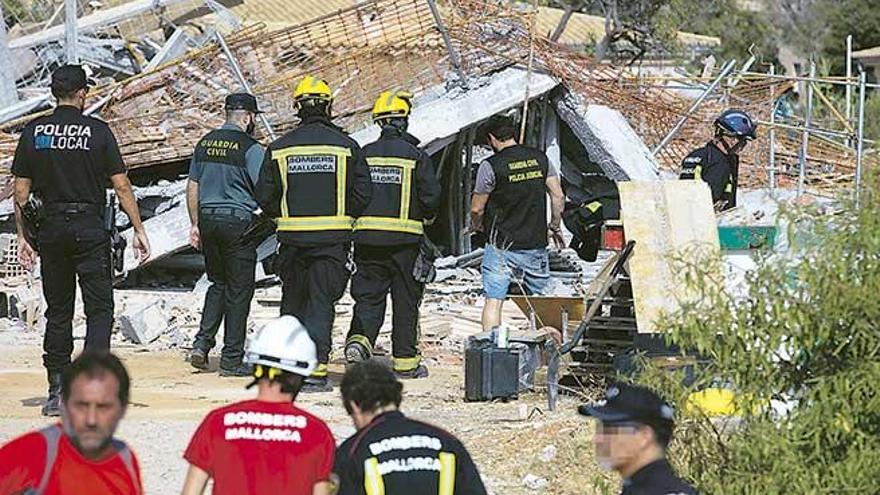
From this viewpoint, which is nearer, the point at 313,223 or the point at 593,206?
the point at 313,223

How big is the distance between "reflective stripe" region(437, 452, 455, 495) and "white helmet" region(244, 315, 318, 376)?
0.49 m

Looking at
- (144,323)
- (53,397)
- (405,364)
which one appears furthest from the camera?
(144,323)

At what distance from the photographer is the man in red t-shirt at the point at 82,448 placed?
4211 mm

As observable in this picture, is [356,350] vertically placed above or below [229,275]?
below

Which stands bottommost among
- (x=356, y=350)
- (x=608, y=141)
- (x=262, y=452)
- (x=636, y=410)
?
(x=262, y=452)

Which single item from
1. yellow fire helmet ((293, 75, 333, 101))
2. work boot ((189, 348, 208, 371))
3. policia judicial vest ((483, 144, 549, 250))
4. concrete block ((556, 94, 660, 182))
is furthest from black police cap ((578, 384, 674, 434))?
concrete block ((556, 94, 660, 182))

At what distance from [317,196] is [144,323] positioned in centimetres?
359

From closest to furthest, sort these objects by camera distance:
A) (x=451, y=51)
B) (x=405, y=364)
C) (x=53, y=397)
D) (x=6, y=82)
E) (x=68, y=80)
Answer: (x=68, y=80) < (x=53, y=397) < (x=405, y=364) < (x=451, y=51) < (x=6, y=82)

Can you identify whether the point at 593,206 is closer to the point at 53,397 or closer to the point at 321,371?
the point at 321,371

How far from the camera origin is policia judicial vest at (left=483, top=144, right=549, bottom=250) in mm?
11078

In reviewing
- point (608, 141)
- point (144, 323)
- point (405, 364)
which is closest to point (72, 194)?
point (405, 364)

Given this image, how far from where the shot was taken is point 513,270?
11.3 meters

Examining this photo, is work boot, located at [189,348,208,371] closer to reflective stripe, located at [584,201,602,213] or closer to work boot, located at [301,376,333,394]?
work boot, located at [301,376,333,394]

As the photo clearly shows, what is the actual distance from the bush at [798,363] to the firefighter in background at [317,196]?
13.2 feet
